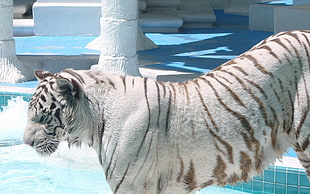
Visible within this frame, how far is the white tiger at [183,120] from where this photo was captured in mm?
2709

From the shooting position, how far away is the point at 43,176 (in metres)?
5.61

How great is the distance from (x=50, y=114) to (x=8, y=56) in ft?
18.1

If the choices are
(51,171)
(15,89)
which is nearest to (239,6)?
(15,89)

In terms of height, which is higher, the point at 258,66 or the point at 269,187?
the point at 258,66

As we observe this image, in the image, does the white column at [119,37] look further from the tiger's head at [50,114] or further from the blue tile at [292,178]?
the tiger's head at [50,114]

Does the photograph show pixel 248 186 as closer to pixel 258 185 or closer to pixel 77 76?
pixel 258 185

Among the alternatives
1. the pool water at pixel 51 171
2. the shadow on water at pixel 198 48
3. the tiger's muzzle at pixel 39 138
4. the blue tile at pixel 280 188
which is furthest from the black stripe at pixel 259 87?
the shadow on water at pixel 198 48

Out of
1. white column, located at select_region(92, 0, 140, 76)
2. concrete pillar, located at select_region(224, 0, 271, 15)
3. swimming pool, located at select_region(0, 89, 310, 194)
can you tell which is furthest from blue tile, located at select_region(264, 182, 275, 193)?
concrete pillar, located at select_region(224, 0, 271, 15)

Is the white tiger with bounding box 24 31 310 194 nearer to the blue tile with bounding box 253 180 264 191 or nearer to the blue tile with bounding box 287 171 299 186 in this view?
the blue tile with bounding box 287 171 299 186

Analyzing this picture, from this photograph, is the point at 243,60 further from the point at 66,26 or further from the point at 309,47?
the point at 66,26

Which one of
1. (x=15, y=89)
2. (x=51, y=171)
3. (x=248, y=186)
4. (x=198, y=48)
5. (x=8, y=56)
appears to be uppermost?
(x=8, y=56)

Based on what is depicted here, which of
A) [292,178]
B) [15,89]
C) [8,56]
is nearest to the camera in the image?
[292,178]

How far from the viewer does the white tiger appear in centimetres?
271

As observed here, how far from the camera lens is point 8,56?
26.3ft
